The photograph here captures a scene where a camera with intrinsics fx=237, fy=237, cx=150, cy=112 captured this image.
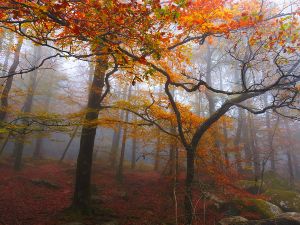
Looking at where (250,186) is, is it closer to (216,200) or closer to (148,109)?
(216,200)

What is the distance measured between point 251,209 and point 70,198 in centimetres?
882

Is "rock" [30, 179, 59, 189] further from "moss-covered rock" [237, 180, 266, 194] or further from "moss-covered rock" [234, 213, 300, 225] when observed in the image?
"moss-covered rock" [237, 180, 266, 194]

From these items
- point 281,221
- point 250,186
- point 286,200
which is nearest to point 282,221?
point 281,221

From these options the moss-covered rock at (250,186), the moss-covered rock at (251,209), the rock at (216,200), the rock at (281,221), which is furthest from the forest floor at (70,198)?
the moss-covered rock at (250,186)

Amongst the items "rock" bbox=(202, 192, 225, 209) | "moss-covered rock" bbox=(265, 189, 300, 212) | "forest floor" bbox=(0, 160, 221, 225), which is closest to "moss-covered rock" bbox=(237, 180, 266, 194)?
"moss-covered rock" bbox=(265, 189, 300, 212)

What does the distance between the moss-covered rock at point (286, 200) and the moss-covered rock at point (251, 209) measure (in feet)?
4.84

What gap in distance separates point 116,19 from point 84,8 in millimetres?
892

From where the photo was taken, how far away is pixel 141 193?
14086mm

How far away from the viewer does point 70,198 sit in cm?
1223

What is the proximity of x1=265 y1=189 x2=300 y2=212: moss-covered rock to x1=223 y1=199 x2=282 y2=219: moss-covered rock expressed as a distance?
4.84 feet

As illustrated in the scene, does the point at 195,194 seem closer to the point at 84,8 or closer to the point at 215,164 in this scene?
the point at 215,164

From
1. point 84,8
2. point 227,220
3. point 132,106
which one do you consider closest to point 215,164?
point 227,220

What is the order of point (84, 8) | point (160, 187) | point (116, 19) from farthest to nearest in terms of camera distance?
point (160, 187) → point (84, 8) → point (116, 19)

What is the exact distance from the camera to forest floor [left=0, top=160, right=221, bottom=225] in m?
8.87
